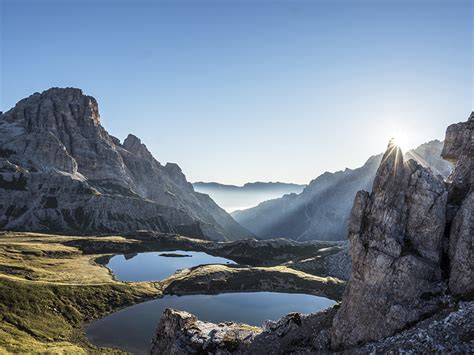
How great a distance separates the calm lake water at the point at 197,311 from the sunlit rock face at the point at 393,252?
196 ft

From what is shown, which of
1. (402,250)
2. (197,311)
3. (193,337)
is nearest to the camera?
(402,250)

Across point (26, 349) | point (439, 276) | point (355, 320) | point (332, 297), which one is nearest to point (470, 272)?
point (439, 276)

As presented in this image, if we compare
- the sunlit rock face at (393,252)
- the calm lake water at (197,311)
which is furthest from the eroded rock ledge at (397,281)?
the calm lake water at (197,311)

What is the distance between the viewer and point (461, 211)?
47.1 m

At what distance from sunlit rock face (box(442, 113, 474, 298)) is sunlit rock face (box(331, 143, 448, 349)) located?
5.94 ft

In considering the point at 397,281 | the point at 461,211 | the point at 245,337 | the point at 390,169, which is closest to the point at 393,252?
the point at 397,281

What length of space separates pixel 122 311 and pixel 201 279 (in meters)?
45.1

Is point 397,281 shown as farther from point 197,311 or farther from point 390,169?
point 197,311

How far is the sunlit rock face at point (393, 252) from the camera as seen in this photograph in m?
45.6

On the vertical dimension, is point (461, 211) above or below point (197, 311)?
above

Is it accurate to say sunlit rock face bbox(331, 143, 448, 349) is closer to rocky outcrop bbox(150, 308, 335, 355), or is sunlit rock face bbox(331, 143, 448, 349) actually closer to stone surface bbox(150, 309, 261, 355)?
rocky outcrop bbox(150, 308, 335, 355)

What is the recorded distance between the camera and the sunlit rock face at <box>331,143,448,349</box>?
45594 millimetres

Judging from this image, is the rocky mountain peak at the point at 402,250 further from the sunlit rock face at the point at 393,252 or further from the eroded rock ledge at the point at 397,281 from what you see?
the eroded rock ledge at the point at 397,281

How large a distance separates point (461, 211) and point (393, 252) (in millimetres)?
9974
